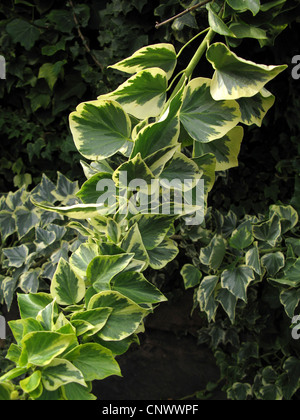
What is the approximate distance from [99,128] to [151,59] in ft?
0.46

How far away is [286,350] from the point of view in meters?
1.29

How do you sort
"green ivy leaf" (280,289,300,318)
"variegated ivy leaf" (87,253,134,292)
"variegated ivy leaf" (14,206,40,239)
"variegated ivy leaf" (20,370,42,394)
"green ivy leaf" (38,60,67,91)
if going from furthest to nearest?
"green ivy leaf" (38,60,67,91), "variegated ivy leaf" (14,206,40,239), "green ivy leaf" (280,289,300,318), "variegated ivy leaf" (87,253,134,292), "variegated ivy leaf" (20,370,42,394)

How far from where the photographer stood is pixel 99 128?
1.94 feet


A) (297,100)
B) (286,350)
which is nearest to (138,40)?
(297,100)

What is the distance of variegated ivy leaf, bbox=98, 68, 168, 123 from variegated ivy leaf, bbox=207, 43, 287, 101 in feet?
0.26

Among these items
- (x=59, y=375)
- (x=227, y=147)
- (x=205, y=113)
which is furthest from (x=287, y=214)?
(x=59, y=375)

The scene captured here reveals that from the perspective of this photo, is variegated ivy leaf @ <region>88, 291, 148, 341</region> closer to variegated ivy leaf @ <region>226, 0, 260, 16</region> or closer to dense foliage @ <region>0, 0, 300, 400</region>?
dense foliage @ <region>0, 0, 300, 400</region>

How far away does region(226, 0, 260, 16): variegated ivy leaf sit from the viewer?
2.06ft

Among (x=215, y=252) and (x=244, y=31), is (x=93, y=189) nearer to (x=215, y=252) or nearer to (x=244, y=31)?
(x=244, y=31)

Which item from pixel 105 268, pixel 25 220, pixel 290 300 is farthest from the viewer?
pixel 25 220

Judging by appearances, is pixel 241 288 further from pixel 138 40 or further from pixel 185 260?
pixel 138 40

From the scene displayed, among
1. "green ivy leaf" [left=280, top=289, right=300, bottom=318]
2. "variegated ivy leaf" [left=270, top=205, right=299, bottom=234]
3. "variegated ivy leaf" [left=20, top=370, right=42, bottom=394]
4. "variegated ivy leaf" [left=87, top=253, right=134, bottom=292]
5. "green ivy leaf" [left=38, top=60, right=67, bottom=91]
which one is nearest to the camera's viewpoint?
"variegated ivy leaf" [left=20, top=370, right=42, bottom=394]

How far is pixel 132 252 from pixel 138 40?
87 centimetres

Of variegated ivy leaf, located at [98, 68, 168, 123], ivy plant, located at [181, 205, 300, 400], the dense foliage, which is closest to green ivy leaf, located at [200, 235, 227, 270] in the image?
ivy plant, located at [181, 205, 300, 400]
